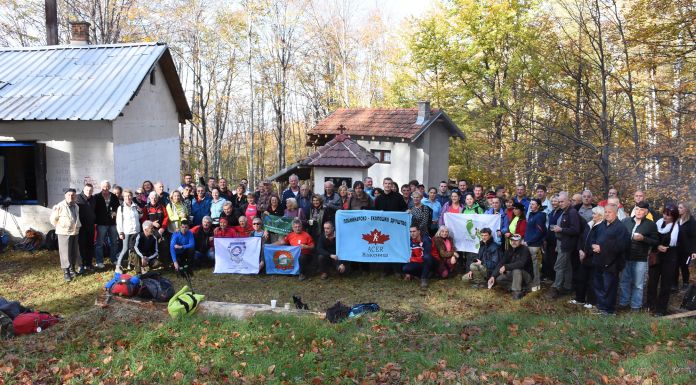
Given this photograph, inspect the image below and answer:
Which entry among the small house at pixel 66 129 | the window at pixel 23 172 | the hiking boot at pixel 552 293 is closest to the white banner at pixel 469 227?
the hiking boot at pixel 552 293

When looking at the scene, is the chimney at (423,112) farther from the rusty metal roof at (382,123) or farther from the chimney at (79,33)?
the chimney at (79,33)

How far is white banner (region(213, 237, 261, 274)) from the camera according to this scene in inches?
434

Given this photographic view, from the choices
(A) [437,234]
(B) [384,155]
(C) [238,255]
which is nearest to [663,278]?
(A) [437,234]

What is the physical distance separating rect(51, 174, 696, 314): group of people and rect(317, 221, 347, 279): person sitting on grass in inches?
0.9

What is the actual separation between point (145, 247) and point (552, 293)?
8.06 meters

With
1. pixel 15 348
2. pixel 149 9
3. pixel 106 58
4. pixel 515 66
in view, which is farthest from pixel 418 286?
pixel 149 9

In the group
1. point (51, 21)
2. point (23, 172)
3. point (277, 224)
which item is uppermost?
point (51, 21)

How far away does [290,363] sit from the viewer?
6.00 meters

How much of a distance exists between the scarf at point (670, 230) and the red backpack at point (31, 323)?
9.61 m

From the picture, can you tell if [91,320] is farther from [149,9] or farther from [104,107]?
[149,9]

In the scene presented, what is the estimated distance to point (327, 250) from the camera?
1081 centimetres

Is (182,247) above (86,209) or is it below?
below

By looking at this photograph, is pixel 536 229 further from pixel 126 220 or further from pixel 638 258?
pixel 126 220

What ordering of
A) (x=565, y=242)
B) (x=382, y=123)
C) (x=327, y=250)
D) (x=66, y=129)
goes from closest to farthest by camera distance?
(x=565, y=242) → (x=327, y=250) → (x=66, y=129) → (x=382, y=123)
